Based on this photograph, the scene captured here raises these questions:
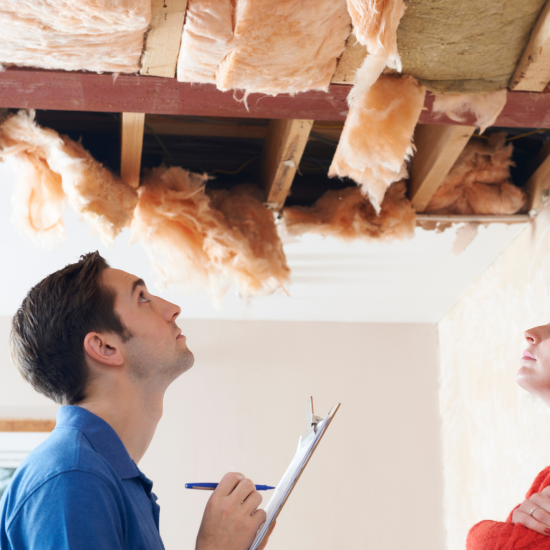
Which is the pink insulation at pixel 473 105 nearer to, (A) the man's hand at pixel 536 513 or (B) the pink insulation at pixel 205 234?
(B) the pink insulation at pixel 205 234

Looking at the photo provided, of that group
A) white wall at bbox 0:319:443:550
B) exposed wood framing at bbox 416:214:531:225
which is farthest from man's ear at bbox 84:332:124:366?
white wall at bbox 0:319:443:550

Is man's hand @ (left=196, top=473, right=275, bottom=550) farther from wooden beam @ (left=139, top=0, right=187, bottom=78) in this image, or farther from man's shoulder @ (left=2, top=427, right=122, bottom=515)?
wooden beam @ (left=139, top=0, right=187, bottom=78)

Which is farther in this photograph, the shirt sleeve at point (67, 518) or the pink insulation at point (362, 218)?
the pink insulation at point (362, 218)

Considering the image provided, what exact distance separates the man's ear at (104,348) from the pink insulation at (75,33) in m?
0.60

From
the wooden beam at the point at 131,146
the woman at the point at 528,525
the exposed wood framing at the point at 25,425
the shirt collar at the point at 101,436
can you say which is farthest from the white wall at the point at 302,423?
the shirt collar at the point at 101,436

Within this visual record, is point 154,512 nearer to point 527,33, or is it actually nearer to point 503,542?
point 503,542

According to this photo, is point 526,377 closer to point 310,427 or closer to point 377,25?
point 310,427

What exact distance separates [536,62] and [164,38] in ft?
2.82

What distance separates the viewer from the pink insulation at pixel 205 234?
2029 millimetres

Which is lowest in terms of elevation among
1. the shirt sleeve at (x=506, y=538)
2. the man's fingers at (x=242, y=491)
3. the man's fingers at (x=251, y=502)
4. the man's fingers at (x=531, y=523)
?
the shirt sleeve at (x=506, y=538)

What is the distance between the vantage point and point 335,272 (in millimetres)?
2826

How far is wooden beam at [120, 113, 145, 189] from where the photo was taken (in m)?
1.74

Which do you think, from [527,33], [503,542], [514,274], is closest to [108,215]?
[527,33]

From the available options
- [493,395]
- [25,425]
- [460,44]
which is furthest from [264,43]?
[25,425]
